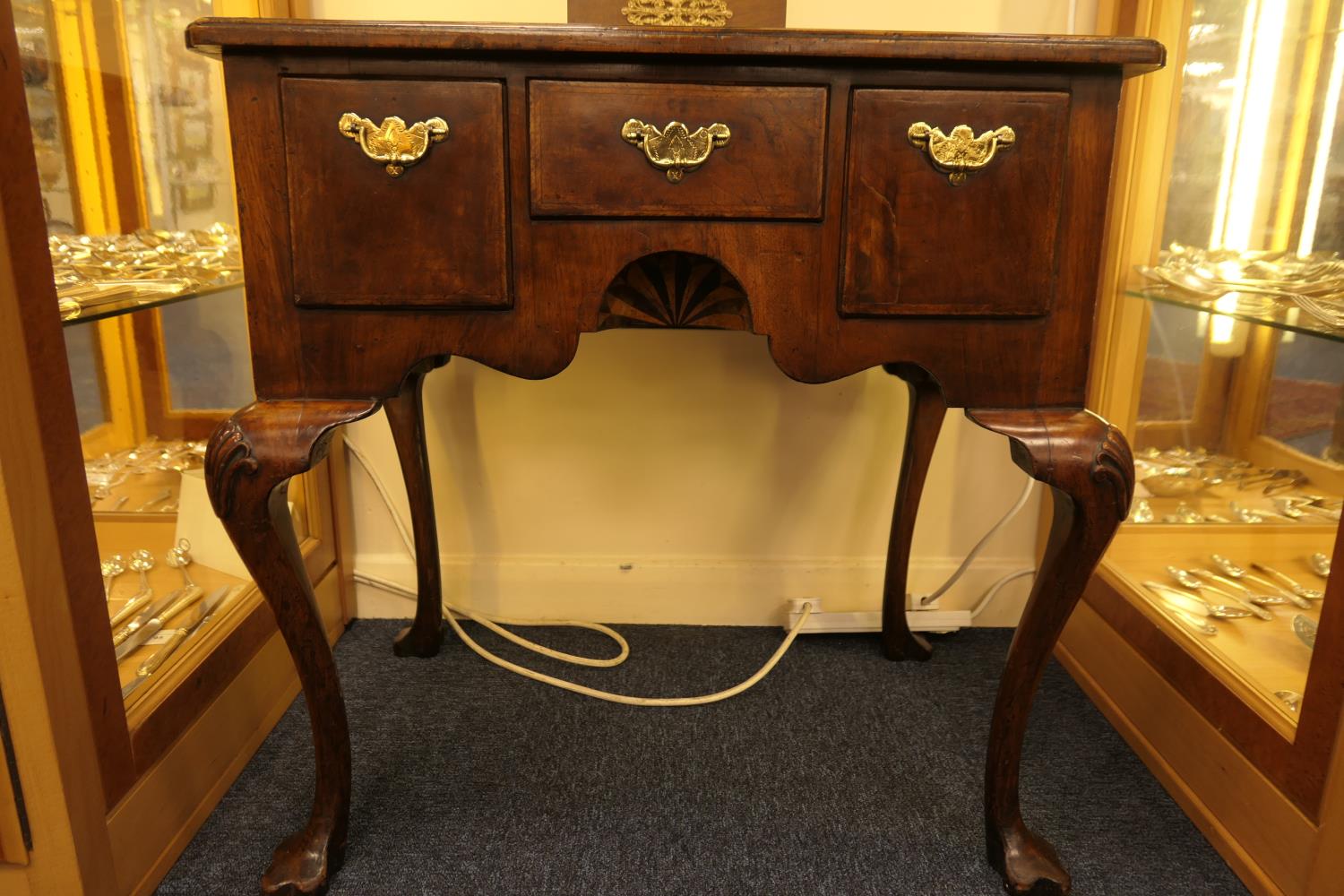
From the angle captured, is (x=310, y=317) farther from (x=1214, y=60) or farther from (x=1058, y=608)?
(x=1214, y=60)

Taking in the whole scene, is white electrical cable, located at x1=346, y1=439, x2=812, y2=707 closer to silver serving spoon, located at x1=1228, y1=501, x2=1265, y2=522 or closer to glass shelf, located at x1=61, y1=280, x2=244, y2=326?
glass shelf, located at x1=61, y1=280, x2=244, y2=326

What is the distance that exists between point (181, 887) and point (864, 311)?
3.07ft

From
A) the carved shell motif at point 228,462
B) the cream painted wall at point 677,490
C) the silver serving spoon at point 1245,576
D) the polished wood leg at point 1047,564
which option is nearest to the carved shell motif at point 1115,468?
the polished wood leg at point 1047,564

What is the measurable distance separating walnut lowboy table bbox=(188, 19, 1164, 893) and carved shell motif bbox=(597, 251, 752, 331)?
210 millimetres

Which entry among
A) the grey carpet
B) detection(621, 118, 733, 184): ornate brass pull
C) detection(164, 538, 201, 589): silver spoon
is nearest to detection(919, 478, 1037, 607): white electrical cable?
the grey carpet

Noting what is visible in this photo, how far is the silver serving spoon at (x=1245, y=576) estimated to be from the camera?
1126 millimetres

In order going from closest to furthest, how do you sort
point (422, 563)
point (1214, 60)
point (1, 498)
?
point (1, 498)
point (1214, 60)
point (422, 563)

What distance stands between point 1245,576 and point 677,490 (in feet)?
2.76

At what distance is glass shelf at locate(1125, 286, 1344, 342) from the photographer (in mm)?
1026

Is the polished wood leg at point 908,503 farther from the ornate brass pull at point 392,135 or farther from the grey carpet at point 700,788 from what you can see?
the ornate brass pull at point 392,135

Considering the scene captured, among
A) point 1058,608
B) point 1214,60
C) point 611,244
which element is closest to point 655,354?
point 611,244

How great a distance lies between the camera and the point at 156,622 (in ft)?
3.67

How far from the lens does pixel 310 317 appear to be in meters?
0.85

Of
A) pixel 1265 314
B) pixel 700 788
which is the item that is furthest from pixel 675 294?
pixel 1265 314
